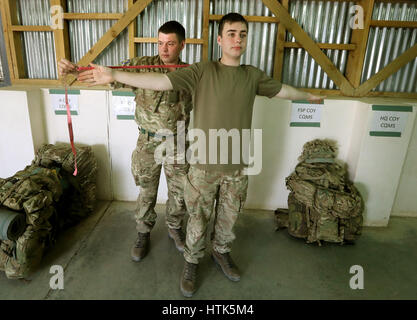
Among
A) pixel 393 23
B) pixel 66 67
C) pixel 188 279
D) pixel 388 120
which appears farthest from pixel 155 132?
pixel 393 23

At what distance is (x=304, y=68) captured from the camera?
2.92 m

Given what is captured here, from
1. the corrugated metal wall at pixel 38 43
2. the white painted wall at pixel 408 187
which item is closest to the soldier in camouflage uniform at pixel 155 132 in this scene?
the corrugated metal wall at pixel 38 43

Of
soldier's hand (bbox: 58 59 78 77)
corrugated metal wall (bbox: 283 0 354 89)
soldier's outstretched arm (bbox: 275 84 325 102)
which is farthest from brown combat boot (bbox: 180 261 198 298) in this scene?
corrugated metal wall (bbox: 283 0 354 89)

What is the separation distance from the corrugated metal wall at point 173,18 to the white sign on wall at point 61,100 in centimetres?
79

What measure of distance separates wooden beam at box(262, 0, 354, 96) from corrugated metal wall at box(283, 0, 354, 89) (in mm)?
109

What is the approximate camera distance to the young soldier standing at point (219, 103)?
1.67 m

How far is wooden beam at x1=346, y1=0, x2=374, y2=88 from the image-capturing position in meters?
2.66

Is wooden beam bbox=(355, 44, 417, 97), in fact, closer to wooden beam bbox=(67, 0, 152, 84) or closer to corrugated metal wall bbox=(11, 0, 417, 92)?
corrugated metal wall bbox=(11, 0, 417, 92)

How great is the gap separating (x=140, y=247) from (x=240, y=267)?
31.5 inches

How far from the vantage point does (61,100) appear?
9.37ft

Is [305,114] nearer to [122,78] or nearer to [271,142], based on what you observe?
[271,142]

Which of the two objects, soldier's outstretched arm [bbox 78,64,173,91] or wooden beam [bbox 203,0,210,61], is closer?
soldier's outstretched arm [bbox 78,64,173,91]
